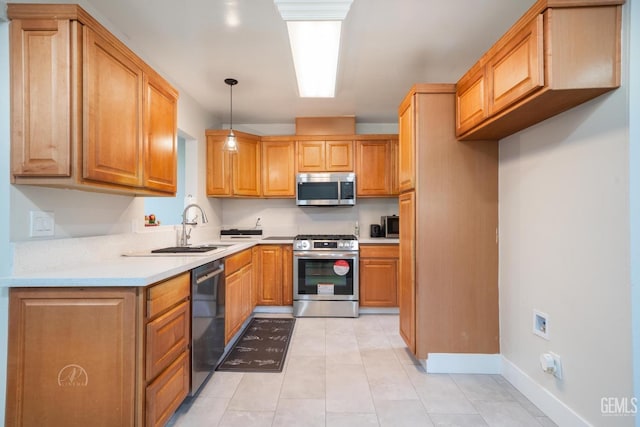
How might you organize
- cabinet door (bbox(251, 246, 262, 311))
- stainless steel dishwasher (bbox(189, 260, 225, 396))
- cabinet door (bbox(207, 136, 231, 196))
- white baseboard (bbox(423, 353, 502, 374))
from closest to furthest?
1. stainless steel dishwasher (bbox(189, 260, 225, 396))
2. white baseboard (bbox(423, 353, 502, 374))
3. cabinet door (bbox(251, 246, 262, 311))
4. cabinet door (bbox(207, 136, 231, 196))

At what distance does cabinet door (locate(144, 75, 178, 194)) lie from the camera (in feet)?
6.26

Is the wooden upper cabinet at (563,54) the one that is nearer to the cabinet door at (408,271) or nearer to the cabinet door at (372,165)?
the cabinet door at (408,271)

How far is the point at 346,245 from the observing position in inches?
140

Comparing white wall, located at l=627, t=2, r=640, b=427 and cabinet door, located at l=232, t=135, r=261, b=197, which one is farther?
cabinet door, located at l=232, t=135, r=261, b=197

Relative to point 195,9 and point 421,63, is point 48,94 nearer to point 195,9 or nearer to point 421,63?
point 195,9

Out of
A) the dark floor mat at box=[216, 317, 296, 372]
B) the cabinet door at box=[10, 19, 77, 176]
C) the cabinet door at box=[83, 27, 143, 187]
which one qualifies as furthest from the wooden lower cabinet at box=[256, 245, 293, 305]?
the cabinet door at box=[10, 19, 77, 176]

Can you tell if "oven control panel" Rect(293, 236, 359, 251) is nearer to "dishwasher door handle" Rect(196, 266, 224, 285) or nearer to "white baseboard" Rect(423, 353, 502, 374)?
"dishwasher door handle" Rect(196, 266, 224, 285)

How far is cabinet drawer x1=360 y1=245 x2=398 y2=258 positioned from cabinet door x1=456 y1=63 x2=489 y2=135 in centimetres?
176

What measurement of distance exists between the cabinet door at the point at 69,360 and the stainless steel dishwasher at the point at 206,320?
52 centimetres

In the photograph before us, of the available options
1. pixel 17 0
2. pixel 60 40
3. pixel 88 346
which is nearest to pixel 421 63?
pixel 60 40

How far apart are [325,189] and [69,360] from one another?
9.88ft

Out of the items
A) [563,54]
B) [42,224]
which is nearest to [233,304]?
[42,224]

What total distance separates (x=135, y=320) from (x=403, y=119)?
2325mm

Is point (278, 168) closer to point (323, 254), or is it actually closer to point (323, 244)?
point (323, 244)
